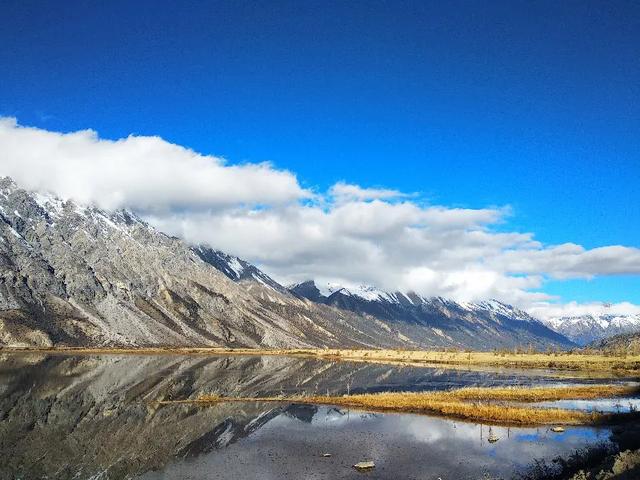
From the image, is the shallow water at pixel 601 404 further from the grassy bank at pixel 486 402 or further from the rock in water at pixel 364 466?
the rock in water at pixel 364 466

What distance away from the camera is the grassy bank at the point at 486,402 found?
63375 mm

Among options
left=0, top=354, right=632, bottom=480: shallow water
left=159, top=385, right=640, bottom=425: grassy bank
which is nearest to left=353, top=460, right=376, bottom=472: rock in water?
left=0, top=354, right=632, bottom=480: shallow water

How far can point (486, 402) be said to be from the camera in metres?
77.9

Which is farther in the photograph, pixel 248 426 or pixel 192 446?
pixel 248 426

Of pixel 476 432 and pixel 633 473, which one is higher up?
pixel 633 473

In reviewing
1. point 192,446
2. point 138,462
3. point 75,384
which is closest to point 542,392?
point 192,446

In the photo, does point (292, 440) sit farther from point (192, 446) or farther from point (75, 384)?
point (75, 384)

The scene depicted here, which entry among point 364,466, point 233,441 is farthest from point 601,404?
point 233,441

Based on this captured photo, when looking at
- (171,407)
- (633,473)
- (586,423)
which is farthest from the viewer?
(171,407)

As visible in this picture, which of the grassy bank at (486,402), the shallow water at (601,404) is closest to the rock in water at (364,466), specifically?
the grassy bank at (486,402)

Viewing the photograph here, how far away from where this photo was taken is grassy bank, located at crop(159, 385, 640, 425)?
63.4 meters

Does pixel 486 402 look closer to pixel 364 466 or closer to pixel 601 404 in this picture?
pixel 601 404

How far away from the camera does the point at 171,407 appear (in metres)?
73.4

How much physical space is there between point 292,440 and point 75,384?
63607 mm
